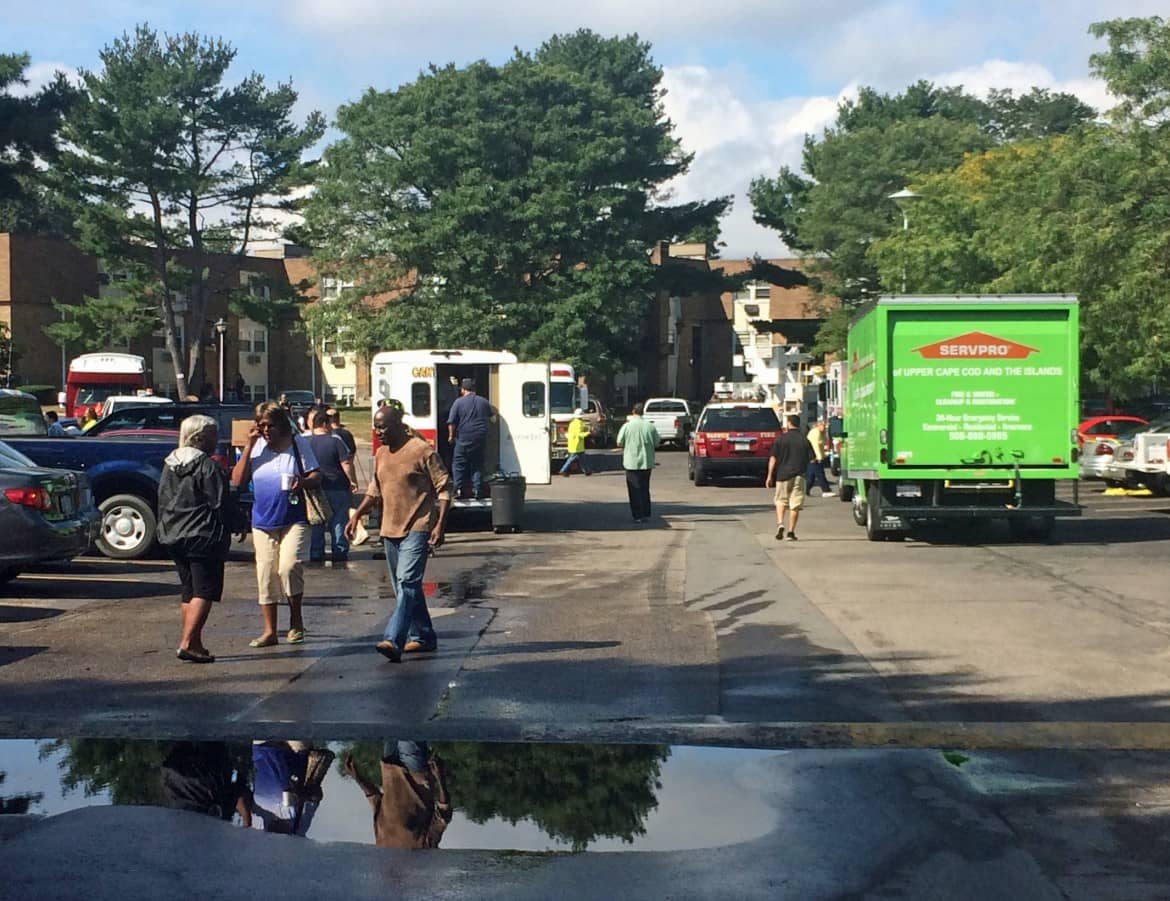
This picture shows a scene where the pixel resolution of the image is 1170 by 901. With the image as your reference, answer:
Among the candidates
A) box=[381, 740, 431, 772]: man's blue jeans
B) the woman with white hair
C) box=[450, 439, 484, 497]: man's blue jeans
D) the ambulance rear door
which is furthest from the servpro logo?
box=[381, 740, 431, 772]: man's blue jeans

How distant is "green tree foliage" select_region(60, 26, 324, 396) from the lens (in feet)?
168

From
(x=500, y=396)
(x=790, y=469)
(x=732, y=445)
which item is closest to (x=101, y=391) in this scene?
(x=732, y=445)

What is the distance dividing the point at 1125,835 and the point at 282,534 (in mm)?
6522

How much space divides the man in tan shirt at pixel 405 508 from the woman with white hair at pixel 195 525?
3.62ft

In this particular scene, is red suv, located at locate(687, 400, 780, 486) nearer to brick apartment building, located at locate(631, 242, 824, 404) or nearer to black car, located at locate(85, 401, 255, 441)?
black car, located at locate(85, 401, 255, 441)

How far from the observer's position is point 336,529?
1650cm

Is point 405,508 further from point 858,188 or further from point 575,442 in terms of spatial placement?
point 858,188

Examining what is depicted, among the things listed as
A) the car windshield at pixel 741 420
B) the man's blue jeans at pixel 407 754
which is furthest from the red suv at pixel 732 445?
the man's blue jeans at pixel 407 754

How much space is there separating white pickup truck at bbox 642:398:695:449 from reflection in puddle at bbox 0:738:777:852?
132 feet

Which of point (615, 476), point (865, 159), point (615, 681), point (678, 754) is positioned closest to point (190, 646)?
point (615, 681)

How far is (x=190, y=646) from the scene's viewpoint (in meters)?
10.1

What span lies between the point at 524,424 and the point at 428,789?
48.4ft

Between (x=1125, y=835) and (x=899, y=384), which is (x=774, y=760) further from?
(x=899, y=384)

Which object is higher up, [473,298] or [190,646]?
[473,298]
